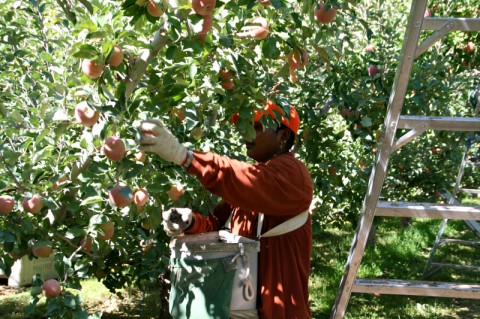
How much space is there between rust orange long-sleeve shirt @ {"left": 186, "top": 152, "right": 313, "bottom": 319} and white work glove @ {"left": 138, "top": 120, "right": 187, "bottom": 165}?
0.22 feet

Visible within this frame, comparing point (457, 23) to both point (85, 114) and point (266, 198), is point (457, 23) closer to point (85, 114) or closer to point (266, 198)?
point (266, 198)

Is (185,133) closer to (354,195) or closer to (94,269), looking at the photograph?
(94,269)

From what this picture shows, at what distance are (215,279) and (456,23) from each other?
1.23 m

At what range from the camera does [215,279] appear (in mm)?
2043

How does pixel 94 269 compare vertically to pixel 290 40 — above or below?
below

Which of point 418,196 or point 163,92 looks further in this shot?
point 418,196

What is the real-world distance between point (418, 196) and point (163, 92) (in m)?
4.99

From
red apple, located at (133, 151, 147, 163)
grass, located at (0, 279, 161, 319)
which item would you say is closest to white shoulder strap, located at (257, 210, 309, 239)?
red apple, located at (133, 151, 147, 163)

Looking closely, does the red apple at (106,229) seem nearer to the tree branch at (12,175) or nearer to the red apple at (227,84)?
the tree branch at (12,175)

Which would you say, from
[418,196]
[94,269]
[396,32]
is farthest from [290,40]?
[418,196]

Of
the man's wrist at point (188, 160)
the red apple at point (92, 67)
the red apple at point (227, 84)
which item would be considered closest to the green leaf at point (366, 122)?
the red apple at point (227, 84)

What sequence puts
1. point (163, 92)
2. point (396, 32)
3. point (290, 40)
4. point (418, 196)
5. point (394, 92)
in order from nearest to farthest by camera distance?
point (163, 92) < point (290, 40) < point (394, 92) < point (396, 32) < point (418, 196)

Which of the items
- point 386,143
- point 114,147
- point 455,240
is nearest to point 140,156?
point 114,147

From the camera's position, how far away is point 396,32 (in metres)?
4.45
